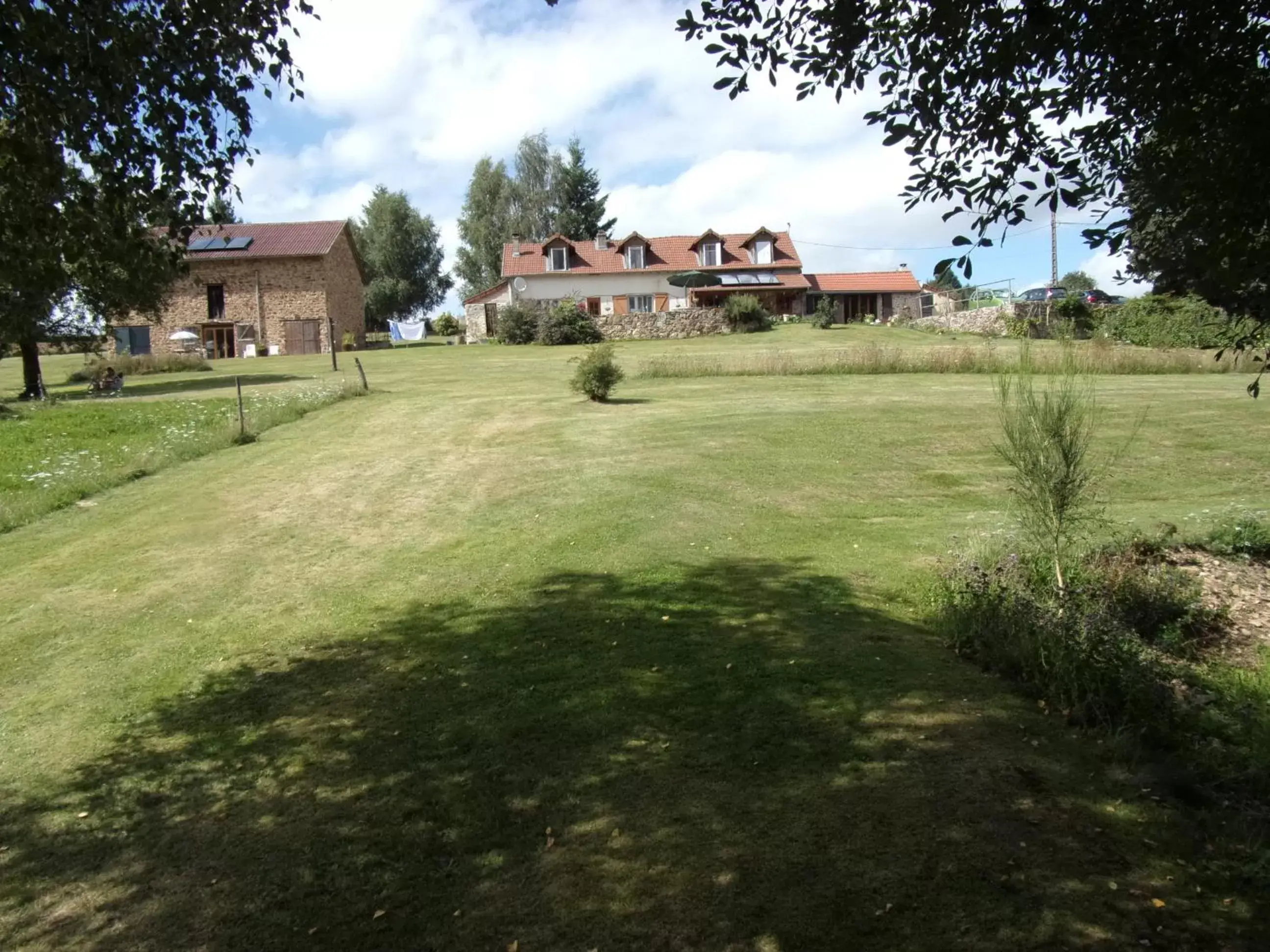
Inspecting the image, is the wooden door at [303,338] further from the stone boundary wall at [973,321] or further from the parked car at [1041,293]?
the parked car at [1041,293]

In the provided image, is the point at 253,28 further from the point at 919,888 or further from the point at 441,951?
the point at 919,888

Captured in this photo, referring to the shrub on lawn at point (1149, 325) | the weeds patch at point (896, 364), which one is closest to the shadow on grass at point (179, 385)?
the weeds patch at point (896, 364)

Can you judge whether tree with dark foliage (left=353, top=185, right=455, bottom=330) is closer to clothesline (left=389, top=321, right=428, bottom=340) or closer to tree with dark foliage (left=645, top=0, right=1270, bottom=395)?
clothesline (left=389, top=321, right=428, bottom=340)

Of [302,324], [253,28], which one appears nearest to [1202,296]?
[253,28]

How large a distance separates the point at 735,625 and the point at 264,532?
645cm

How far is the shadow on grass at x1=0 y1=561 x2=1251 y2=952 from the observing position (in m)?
3.46

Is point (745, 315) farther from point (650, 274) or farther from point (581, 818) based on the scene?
point (581, 818)

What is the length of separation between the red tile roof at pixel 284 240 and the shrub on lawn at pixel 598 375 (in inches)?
1379

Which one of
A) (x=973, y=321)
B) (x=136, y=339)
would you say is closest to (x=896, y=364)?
(x=973, y=321)

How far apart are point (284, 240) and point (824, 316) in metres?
30.7

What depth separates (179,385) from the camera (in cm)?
3319

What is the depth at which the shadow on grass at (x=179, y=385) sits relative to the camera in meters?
29.6

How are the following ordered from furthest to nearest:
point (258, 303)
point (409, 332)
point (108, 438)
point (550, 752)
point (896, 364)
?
point (409, 332)
point (258, 303)
point (896, 364)
point (108, 438)
point (550, 752)

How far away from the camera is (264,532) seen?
10.9m
